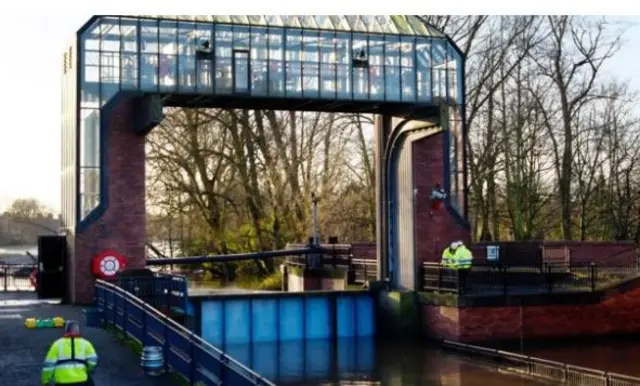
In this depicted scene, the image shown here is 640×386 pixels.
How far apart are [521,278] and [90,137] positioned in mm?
16518

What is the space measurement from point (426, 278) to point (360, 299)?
2.80 metres

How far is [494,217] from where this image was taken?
53.1 meters

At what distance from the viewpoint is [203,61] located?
32.0 m

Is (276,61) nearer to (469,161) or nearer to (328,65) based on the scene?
(328,65)

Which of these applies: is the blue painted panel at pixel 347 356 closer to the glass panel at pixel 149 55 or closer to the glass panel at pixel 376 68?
the glass panel at pixel 376 68

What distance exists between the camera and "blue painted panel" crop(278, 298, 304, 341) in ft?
110

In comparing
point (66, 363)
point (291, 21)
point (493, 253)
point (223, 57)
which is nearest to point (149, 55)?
point (223, 57)

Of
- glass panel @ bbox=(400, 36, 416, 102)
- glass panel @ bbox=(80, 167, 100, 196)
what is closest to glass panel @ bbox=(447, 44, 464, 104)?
glass panel @ bbox=(400, 36, 416, 102)

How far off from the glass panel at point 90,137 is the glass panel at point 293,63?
22.3 feet

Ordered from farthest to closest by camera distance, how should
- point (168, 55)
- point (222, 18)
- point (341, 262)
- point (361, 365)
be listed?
point (341, 262) → point (222, 18) → point (168, 55) → point (361, 365)

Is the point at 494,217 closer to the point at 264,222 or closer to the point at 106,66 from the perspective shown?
the point at 264,222

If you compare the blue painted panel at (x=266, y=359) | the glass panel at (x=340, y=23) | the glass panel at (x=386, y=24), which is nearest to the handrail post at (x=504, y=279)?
the blue painted panel at (x=266, y=359)

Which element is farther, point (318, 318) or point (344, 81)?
point (318, 318)

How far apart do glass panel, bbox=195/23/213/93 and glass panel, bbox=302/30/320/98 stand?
11.3 ft
